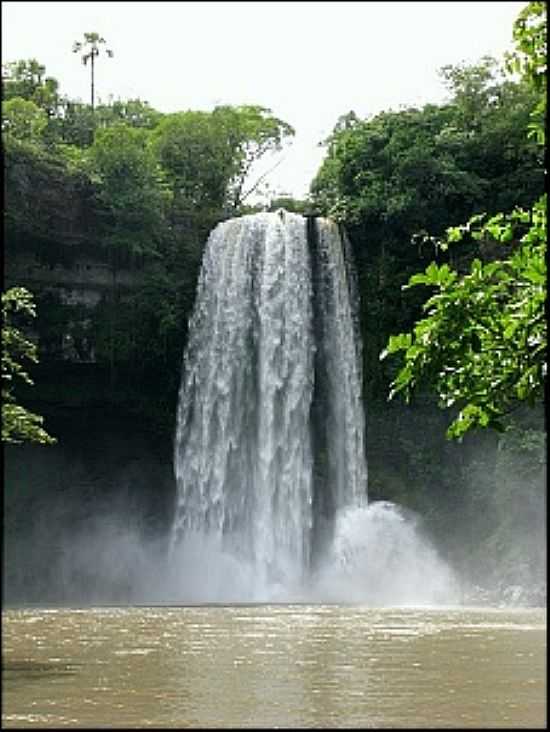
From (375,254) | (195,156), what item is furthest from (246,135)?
(375,254)

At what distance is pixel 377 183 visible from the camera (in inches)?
1025

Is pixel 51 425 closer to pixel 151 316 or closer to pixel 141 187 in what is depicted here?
pixel 151 316

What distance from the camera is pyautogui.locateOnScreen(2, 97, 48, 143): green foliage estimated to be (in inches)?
1101

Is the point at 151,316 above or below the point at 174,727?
above

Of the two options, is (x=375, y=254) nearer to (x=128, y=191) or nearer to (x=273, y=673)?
(x=128, y=191)

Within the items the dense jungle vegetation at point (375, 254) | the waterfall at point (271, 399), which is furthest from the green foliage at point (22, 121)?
the waterfall at point (271, 399)

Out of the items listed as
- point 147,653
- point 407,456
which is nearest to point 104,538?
point 407,456

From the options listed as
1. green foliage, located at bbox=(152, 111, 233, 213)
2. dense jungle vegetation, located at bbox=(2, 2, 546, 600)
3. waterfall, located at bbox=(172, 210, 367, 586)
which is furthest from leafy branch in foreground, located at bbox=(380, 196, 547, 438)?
green foliage, located at bbox=(152, 111, 233, 213)

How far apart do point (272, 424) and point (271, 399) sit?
1.78 ft

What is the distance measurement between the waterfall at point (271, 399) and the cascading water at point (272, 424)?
0.09ft

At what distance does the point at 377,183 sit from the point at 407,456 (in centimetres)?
640

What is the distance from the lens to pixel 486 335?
3.60 meters

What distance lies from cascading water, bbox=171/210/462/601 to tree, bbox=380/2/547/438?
1870 cm

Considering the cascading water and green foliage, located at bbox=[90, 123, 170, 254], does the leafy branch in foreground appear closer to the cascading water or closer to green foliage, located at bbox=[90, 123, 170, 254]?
the cascading water
